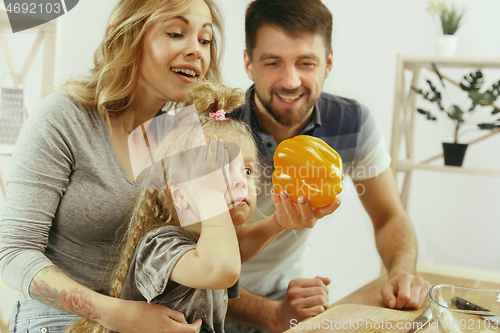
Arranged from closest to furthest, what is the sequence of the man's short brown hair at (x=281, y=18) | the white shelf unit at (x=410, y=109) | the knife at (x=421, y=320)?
the knife at (x=421, y=320)
the man's short brown hair at (x=281, y=18)
the white shelf unit at (x=410, y=109)

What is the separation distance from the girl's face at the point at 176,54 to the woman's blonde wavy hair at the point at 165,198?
0.02 metres

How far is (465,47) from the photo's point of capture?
1.22 m

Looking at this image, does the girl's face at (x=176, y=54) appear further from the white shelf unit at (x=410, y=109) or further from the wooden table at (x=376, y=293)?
the white shelf unit at (x=410, y=109)

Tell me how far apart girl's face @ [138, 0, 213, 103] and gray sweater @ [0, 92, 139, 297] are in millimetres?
93

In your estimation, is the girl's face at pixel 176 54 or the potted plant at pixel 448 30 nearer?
the girl's face at pixel 176 54

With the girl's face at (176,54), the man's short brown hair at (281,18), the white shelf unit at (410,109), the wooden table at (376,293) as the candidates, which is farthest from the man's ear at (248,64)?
the white shelf unit at (410,109)

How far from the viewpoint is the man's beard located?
671 mm

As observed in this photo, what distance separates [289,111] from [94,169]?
32cm

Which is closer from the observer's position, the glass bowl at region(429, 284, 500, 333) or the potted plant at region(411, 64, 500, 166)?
the glass bowl at region(429, 284, 500, 333)

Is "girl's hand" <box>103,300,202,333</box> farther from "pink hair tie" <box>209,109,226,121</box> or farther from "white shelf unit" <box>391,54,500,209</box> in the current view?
"white shelf unit" <box>391,54,500,209</box>

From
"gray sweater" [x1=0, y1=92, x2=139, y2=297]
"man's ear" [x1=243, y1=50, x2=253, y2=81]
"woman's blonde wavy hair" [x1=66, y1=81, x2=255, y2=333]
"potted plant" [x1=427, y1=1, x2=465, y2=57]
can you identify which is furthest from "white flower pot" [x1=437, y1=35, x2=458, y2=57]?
"gray sweater" [x1=0, y1=92, x2=139, y2=297]

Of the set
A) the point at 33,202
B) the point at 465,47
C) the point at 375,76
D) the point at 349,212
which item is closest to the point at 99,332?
the point at 33,202

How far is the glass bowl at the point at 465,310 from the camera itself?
42cm

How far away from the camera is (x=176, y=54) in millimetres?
546
